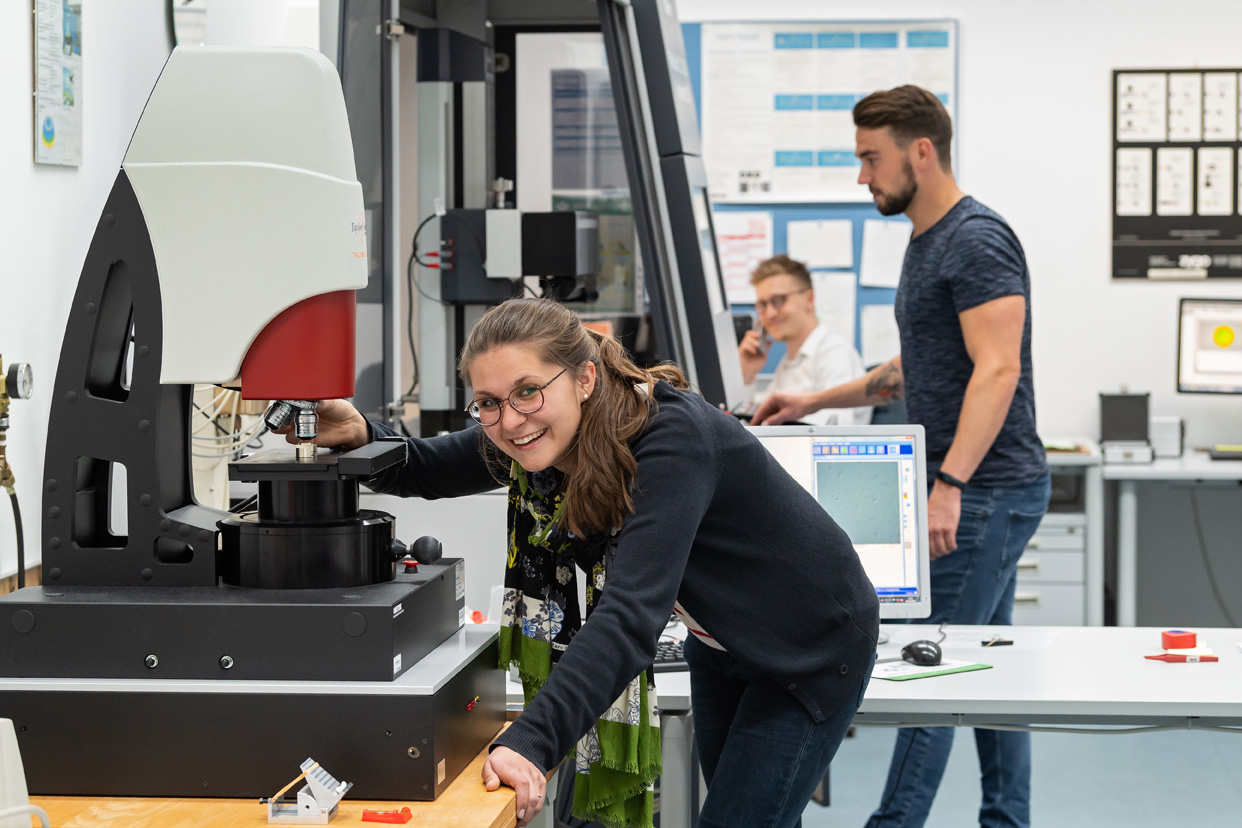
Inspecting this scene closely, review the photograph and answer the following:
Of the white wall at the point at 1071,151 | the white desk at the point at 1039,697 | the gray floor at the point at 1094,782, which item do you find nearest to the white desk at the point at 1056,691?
the white desk at the point at 1039,697

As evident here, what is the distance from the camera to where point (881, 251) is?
468 cm

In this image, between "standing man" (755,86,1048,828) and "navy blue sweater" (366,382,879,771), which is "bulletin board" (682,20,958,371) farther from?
"navy blue sweater" (366,382,879,771)

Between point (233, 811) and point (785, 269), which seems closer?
point (233, 811)

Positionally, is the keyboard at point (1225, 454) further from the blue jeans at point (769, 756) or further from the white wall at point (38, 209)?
the white wall at point (38, 209)

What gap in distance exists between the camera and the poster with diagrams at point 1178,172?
455 centimetres

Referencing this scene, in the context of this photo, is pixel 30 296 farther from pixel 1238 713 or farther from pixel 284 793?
pixel 1238 713

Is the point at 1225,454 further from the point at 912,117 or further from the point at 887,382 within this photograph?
the point at 912,117

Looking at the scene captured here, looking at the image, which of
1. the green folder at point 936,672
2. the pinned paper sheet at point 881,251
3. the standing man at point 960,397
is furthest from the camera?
the pinned paper sheet at point 881,251

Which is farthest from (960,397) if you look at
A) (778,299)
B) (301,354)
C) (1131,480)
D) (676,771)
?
(1131,480)

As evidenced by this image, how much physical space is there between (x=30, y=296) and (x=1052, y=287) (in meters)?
3.92

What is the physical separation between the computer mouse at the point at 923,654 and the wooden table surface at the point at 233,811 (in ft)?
3.34

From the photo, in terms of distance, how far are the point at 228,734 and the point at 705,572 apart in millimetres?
538

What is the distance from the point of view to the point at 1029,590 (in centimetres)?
411

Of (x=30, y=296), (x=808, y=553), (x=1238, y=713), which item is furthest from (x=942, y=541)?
(x=30, y=296)
